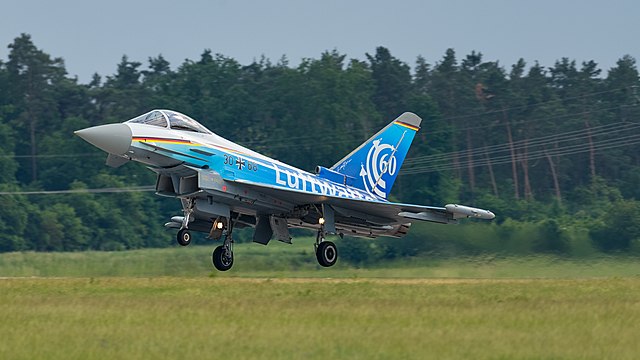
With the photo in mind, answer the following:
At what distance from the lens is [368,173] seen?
25.3 m

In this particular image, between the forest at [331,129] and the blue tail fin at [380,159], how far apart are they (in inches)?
690

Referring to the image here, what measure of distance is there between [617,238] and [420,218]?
243 inches

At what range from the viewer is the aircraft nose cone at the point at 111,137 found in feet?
68.0

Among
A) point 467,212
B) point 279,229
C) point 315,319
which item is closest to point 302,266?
point 279,229

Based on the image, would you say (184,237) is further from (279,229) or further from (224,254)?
(279,229)

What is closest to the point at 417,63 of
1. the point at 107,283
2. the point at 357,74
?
the point at 357,74

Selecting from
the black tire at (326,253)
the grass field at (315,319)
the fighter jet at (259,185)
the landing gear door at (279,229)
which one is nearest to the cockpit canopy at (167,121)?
the fighter jet at (259,185)

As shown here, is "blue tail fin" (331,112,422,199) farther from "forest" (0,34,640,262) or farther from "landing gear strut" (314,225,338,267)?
"forest" (0,34,640,262)

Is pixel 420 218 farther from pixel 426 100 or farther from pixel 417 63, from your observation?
pixel 417 63

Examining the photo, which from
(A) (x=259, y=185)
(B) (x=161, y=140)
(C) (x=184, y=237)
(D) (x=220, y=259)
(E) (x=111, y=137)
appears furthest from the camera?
(C) (x=184, y=237)

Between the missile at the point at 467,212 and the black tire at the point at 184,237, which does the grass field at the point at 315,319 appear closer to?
the black tire at the point at 184,237

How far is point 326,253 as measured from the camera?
24.6 m

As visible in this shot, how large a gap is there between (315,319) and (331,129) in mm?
44318

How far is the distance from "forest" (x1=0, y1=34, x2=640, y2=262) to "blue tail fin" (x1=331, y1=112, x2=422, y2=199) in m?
17.5
